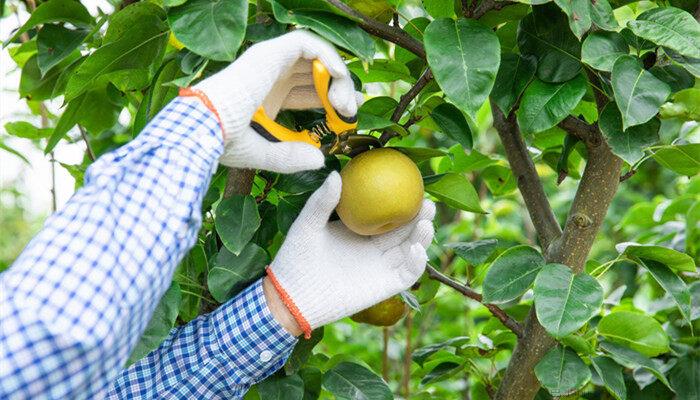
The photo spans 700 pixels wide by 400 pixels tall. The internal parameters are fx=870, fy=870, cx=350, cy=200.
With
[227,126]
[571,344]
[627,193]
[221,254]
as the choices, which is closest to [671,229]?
[571,344]

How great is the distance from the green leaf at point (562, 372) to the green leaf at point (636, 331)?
0.42ft

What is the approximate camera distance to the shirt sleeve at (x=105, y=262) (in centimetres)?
73

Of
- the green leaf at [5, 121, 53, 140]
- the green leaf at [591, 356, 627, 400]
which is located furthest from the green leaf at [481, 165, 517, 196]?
the green leaf at [5, 121, 53, 140]

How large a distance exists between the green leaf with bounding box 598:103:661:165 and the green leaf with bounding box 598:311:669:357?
1.01 ft

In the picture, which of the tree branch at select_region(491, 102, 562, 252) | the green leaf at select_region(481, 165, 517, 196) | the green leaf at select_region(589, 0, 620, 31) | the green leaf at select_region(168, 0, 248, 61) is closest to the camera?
the green leaf at select_region(168, 0, 248, 61)

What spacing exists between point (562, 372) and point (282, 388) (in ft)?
1.15

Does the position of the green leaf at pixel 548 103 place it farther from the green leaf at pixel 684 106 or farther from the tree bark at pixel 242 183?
the tree bark at pixel 242 183

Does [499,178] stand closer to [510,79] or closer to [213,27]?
[510,79]

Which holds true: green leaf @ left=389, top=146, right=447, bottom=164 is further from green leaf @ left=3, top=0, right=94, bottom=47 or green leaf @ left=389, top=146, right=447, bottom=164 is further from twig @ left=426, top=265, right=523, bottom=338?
green leaf @ left=3, top=0, right=94, bottom=47

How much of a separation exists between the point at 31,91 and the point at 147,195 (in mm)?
607

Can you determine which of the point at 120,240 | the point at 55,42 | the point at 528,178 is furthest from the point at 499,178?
the point at 120,240

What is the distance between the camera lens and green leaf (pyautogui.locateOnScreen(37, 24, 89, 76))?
1115 millimetres

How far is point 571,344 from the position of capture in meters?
1.12

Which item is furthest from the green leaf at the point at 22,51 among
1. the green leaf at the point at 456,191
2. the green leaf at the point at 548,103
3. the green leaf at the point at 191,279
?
the green leaf at the point at 548,103
